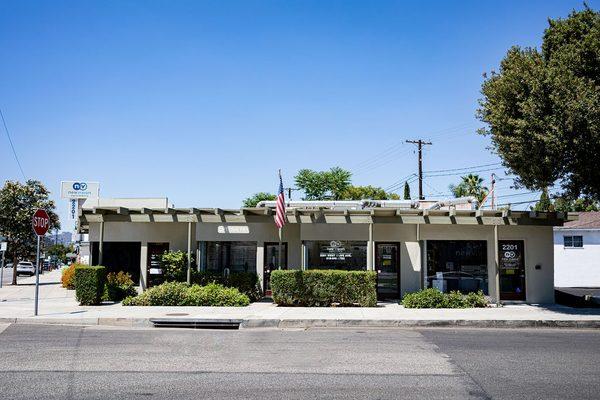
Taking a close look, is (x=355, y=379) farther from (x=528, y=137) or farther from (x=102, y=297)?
(x=102, y=297)

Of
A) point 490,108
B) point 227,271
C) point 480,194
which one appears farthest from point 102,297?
point 480,194

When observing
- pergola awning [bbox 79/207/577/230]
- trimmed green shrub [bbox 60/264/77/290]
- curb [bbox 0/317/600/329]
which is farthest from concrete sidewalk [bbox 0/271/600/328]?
trimmed green shrub [bbox 60/264/77/290]

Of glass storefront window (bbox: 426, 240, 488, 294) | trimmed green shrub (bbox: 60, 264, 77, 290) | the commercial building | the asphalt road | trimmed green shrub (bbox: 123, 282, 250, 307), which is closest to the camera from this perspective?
the asphalt road

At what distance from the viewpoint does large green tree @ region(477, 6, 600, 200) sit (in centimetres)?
1459

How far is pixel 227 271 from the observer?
20.3m

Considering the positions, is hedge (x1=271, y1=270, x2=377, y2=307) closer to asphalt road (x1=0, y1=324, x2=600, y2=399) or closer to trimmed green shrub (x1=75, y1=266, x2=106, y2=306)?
asphalt road (x1=0, y1=324, x2=600, y2=399)

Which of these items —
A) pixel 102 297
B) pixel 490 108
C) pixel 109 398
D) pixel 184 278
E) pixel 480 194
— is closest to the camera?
pixel 109 398

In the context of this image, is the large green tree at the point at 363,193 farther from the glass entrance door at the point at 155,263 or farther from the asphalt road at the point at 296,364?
the asphalt road at the point at 296,364

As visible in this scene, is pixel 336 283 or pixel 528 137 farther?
pixel 336 283

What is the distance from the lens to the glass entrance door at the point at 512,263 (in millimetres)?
19453

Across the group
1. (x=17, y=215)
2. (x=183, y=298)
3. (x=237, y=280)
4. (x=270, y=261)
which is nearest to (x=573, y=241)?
(x=270, y=261)

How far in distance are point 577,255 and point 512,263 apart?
15.2 m

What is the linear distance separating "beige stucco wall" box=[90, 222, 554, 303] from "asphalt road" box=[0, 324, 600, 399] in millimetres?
6456

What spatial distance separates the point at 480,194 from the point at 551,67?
41.7 metres
